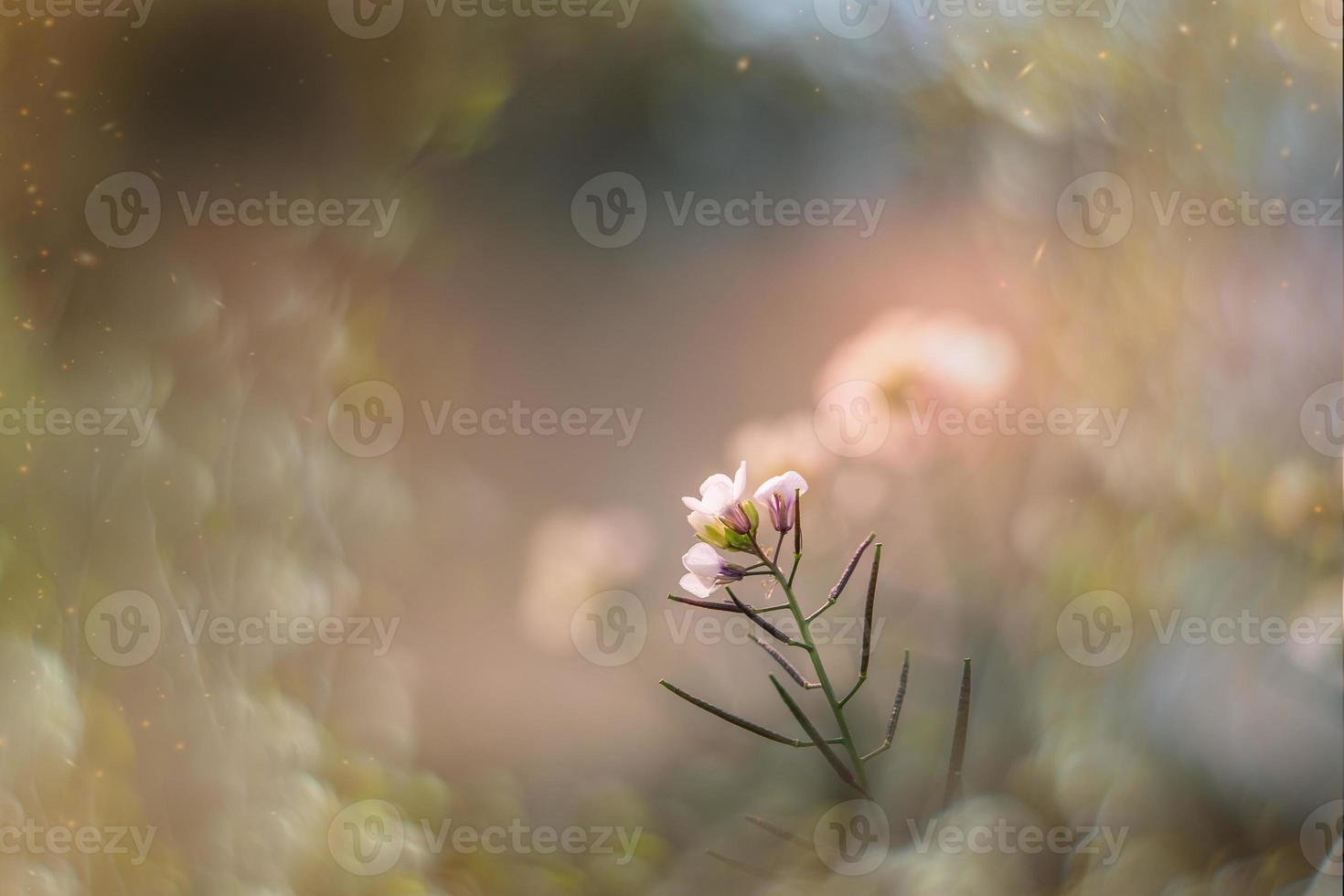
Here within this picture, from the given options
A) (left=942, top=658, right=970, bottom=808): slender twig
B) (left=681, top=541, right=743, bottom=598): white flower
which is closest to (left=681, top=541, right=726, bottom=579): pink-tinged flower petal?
(left=681, top=541, right=743, bottom=598): white flower

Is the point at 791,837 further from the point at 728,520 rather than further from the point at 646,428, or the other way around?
the point at 646,428

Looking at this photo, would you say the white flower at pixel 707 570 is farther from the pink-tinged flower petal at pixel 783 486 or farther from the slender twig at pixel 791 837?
the slender twig at pixel 791 837

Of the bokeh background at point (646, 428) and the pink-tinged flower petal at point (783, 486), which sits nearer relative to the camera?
the pink-tinged flower petal at point (783, 486)

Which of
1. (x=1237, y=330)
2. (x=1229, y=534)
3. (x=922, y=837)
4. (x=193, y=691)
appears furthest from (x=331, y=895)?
(x=1237, y=330)

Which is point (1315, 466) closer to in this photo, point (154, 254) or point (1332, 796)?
point (1332, 796)

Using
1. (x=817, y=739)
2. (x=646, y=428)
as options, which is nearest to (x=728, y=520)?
(x=817, y=739)

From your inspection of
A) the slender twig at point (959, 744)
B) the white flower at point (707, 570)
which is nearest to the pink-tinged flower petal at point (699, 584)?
the white flower at point (707, 570)

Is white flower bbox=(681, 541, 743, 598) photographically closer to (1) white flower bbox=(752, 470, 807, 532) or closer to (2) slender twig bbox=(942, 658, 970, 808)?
(1) white flower bbox=(752, 470, 807, 532)
